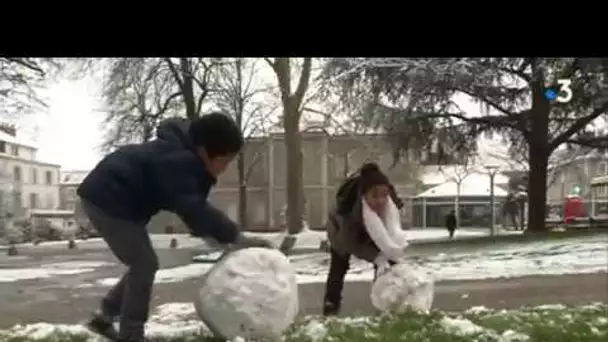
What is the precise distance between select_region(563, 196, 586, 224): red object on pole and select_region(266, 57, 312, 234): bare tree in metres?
0.78

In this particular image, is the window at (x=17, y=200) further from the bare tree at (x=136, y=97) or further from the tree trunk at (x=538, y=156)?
the tree trunk at (x=538, y=156)

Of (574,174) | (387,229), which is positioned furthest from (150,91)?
(574,174)

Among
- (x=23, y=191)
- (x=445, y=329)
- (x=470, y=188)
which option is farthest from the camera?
(x=470, y=188)

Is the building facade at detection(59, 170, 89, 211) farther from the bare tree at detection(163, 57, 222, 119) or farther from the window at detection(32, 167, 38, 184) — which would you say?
the bare tree at detection(163, 57, 222, 119)

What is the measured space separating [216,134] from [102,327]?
1.72 ft

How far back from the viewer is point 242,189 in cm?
202

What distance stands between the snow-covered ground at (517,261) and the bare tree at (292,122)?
0.14 metres

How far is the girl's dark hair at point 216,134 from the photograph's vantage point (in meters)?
1.82

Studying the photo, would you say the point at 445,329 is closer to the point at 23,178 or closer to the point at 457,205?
the point at 457,205

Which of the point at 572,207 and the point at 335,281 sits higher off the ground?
the point at 572,207

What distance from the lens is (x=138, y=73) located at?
2150mm
